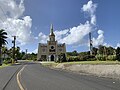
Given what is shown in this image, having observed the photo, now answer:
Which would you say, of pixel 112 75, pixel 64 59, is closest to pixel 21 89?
pixel 112 75

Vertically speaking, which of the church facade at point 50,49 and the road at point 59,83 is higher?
the church facade at point 50,49

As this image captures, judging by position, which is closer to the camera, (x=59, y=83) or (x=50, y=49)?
(x=59, y=83)

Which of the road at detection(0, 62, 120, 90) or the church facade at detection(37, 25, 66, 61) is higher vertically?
the church facade at detection(37, 25, 66, 61)

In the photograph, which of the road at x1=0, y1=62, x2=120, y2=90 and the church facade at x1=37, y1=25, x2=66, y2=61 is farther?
the church facade at x1=37, y1=25, x2=66, y2=61

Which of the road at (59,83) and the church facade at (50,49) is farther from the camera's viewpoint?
the church facade at (50,49)

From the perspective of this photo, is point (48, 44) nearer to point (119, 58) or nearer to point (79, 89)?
point (119, 58)

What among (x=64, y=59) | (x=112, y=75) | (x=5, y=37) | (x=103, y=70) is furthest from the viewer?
(x=5, y=37)

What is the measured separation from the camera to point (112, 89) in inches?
497

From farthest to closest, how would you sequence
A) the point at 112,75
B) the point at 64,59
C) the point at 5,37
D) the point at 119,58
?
the point at 5,37
the point at 64,59
the point at 119,58
the point at 112,75

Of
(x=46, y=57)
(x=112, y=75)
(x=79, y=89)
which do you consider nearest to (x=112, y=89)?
(x=79, y=89)

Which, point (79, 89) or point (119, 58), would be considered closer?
point (79, 89)

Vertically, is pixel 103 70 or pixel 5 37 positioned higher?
pixel 5 37

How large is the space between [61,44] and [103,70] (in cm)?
10480

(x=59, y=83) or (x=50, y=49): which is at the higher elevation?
(x=50, y=49)
